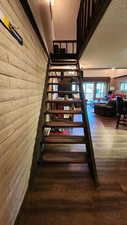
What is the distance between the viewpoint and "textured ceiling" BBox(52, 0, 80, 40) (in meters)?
3.24

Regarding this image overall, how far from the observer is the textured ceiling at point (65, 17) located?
324 centimetres

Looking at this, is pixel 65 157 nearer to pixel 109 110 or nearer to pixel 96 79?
pixel 109 110

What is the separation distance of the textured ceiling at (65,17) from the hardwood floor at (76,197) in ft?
13.4

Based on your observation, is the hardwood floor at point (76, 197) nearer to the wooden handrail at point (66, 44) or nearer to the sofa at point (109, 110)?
the wooden handrail at point (66, 44)

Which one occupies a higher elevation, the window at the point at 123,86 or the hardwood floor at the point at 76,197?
the window at the point at 123,86

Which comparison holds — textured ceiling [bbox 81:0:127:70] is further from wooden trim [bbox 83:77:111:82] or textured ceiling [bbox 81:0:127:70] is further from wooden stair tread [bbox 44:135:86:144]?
wooden trim [bbox 83:77:111:82]

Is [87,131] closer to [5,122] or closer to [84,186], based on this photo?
[84,186]

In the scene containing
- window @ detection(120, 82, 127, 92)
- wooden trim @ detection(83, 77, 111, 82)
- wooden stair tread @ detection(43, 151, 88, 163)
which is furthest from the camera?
wooden trim @ detection(83, 77, 111, 82)

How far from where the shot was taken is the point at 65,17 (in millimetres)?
3738

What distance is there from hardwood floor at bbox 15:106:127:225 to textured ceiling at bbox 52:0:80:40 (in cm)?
407

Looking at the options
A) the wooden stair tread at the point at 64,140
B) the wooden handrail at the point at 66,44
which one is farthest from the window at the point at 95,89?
the wooden stair tread at the point at 64,140

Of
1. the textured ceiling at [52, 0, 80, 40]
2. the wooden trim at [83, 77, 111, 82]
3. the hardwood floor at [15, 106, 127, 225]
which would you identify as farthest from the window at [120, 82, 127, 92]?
the hardwood floor at [15, 106, 127, 225]

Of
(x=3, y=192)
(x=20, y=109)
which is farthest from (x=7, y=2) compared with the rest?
(x=3, y=192)

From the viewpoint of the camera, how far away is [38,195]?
5.03 ft
